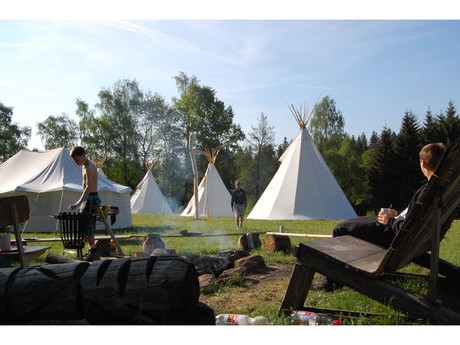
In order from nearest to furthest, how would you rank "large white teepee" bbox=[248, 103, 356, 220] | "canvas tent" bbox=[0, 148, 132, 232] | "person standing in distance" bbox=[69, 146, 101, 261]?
1. "person standing in distance" bbox=[69, 146, 101, 261]
2. "canvas tent" bbox=[0, 148, 132, 232]
3. "large white teepee" bbox=[248, 103, 356, 220]

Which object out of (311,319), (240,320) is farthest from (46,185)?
(311,319)

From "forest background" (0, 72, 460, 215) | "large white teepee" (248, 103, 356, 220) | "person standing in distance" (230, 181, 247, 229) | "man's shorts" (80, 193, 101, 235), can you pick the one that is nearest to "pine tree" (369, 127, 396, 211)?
"forest background" (0, 72, 460, 215)

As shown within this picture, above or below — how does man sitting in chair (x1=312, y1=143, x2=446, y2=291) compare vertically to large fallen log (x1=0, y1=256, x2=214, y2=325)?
above

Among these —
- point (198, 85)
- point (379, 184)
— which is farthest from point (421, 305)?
point (198, 85)

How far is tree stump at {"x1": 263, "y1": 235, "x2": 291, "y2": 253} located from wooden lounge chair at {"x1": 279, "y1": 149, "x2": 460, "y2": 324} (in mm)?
3152

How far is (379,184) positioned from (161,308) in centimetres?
2451

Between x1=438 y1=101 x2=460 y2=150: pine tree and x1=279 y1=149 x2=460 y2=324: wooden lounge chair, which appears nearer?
x1=279 y1=149 x2=460 y2=324: wooden lounge chair

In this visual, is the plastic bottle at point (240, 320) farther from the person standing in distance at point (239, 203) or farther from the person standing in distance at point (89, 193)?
the person standing in distance at point (239, 203)

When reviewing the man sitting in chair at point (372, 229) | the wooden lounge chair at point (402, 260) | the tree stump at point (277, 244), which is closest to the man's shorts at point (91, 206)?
the tree stump at point (277, 244)

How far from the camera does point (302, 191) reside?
50.6 feet

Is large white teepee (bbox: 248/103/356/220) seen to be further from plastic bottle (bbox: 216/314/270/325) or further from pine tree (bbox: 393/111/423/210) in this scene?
plastic bottle (bbox: 216/314/270/325)

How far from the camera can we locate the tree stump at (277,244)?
6.07 metres

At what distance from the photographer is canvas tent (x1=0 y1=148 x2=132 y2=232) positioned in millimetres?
11062

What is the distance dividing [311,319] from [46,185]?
992 centimetres
